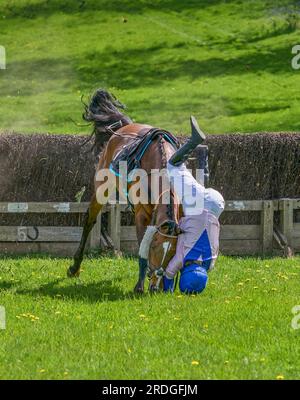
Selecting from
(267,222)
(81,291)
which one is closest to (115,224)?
(267,222)

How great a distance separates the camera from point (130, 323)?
30.0 ft

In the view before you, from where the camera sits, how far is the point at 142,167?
11328 mm

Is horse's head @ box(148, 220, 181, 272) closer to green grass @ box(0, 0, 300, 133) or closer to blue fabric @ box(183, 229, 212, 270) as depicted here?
blue fabric @ box(183, 229, 212, 270)

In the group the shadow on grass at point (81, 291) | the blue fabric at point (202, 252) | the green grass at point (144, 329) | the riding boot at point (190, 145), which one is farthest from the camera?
the shadow on grass at point (81, 291)

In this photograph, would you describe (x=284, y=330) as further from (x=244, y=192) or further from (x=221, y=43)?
(x=221, y=43)

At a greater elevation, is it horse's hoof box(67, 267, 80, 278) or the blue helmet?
the blue helmet

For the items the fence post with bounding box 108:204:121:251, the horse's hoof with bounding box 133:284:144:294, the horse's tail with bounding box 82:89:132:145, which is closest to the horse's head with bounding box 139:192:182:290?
the horse's hoof with bounding box 133:284:144:294

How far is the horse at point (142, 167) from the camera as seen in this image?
10.2 m

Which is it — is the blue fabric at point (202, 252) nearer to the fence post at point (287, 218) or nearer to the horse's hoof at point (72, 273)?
the horse's hoof at point (72, 273)

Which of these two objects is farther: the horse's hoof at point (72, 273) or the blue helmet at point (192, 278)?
the horse's hoof at point (72, 273)

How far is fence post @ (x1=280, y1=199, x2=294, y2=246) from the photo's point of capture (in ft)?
50.4

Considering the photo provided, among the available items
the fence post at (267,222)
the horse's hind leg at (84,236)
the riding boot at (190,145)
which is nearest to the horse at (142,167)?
the horse's hind leg at (84,236)

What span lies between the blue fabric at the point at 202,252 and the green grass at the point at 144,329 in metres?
0.46

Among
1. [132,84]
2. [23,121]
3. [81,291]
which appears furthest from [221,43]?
[81,291]
